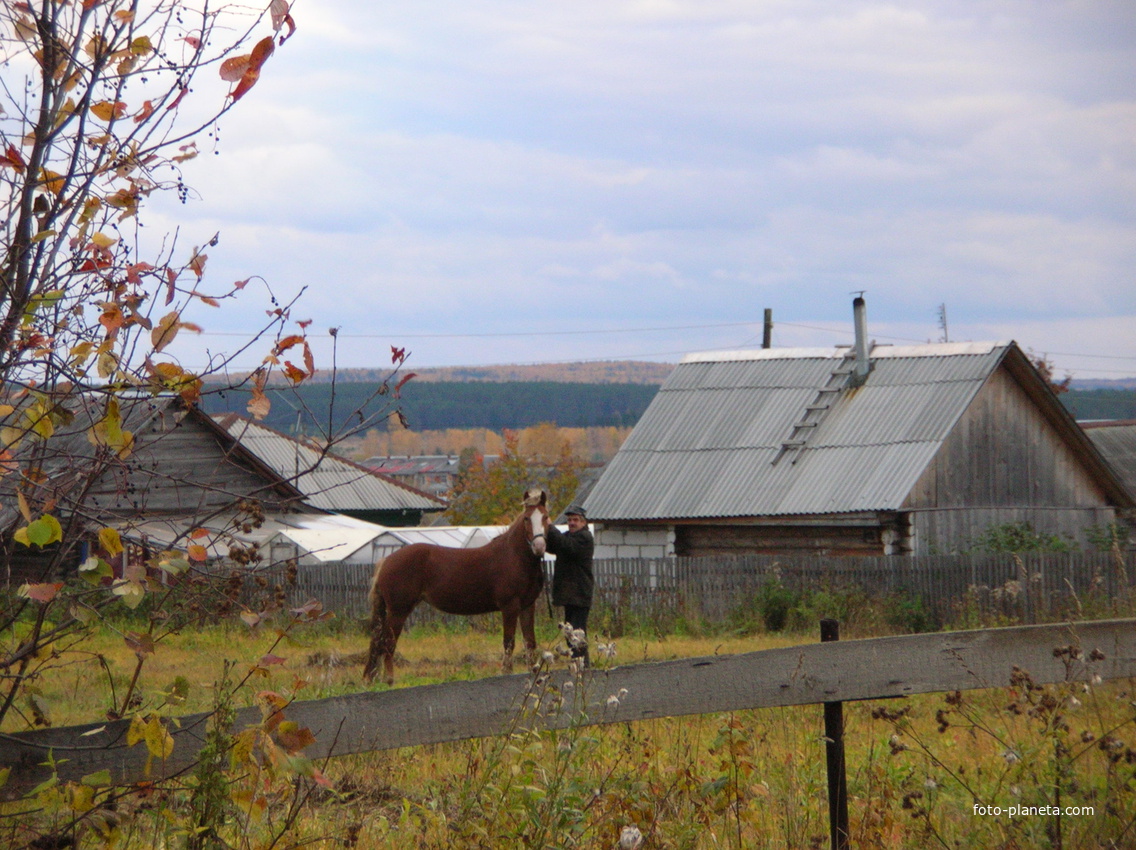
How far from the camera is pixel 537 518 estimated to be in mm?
10773

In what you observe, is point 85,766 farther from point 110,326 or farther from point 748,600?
point 748,600

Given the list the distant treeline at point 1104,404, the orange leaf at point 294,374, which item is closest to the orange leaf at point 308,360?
the orange leaf at point 294,374

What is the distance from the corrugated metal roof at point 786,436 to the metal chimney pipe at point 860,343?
21 cm

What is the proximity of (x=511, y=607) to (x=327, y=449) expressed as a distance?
8684 mm

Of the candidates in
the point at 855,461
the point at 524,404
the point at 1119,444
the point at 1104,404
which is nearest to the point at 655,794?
the point at 855,461

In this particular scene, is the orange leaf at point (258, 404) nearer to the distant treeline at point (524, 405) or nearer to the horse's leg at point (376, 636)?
the horse's leg at point (376, 636)

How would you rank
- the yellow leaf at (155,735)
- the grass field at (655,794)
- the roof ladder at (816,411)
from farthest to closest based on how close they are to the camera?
1. the roof ladder at (816,411)
2. the grass field at (655,794)
3. the yellow leaf at (155,735)

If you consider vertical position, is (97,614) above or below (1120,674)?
above

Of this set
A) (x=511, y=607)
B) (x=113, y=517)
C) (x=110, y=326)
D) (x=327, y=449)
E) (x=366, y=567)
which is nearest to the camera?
(x=110, y=326)

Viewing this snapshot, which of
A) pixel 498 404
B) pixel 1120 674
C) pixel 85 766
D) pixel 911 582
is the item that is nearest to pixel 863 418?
pixel 911 582

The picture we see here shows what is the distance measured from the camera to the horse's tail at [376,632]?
35.9ft

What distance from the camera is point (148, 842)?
4.56 metres

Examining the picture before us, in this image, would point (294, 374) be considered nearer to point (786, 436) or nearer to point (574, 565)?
point (574, 565)

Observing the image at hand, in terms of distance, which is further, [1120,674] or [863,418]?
[863,418]
